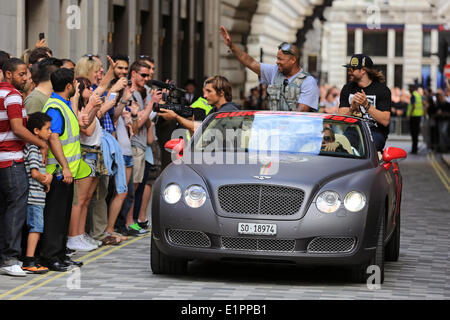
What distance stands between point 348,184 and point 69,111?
2.77m

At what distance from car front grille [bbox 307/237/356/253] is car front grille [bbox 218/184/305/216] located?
31 cm

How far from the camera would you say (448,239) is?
1470cm

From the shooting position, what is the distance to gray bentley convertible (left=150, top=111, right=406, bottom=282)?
10305mm

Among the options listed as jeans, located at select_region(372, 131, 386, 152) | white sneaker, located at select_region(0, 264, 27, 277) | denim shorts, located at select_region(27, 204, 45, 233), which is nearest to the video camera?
jeans, located at select_region(372, 131, 386, 152)

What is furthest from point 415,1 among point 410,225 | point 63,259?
point 63,259

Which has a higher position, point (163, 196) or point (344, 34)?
point (344, 34)

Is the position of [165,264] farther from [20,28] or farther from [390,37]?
[390,37]

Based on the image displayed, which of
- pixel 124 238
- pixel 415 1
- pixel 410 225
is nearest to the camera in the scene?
pixel 124 238

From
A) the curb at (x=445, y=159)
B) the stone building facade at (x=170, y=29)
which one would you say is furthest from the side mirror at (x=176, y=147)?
the curb at (x=445, y=159)

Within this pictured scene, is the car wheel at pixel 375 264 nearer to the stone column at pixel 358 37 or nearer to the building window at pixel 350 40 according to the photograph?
the stone column at pixel 358 37

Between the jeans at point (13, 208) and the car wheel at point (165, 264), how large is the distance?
1.18 m

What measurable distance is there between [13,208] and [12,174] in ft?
0.97
